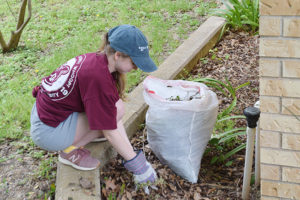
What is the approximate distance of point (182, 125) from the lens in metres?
2.61

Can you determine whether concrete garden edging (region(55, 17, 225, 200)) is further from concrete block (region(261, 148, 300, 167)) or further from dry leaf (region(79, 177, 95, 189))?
concrete block (region(261, 148, 300, 167))

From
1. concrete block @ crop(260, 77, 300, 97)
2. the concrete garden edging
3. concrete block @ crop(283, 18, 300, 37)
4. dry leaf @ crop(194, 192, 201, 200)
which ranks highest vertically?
concrete block @ crop(283, 18, 300, 37)

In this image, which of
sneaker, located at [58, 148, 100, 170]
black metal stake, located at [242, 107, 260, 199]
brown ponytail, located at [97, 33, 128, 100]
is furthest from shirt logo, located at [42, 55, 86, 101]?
black metal stake, located at [242, 107, 260, 199]

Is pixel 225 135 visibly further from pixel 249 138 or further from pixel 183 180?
pixel 249 138

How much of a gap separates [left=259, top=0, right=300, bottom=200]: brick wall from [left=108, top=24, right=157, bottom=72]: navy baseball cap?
2.53 ft

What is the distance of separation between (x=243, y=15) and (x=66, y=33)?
7.15 feet

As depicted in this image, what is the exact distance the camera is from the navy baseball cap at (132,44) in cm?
228

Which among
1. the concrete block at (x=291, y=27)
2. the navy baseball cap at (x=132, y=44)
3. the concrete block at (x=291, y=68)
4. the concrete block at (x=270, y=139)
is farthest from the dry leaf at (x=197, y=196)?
the concrete block at (x=291, y=27)

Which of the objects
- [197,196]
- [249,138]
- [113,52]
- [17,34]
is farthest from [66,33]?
[249,138]

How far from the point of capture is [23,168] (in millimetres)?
2693

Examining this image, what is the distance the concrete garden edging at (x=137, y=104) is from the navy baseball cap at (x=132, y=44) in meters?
0.76

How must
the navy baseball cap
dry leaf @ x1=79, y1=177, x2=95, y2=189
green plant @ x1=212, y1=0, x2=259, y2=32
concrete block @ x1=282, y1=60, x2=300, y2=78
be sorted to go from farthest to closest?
green plant @ x1=212, y1=0, x2=259, y2=32 < dry leaf @ x1=79, y1=177, x2=95, y2=189 < the navy baseball cap < concrete block @ x1=282, y1=60, x2=300, y2=78

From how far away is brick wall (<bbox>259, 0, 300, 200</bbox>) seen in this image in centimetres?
166

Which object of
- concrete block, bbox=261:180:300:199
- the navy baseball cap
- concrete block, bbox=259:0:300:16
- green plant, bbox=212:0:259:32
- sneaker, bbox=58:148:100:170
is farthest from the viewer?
green plant, bbox=212:0:259:32
